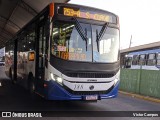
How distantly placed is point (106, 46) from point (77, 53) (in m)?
1.08

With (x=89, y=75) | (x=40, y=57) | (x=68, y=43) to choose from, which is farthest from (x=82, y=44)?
(x=40, y=57)

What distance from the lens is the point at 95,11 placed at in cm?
1069

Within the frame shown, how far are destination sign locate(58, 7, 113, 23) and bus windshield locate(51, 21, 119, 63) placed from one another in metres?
0.30

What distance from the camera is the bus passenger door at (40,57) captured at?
10502 mm

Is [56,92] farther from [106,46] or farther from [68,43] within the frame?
[106,46]

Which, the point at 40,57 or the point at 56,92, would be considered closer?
the point at 56,92

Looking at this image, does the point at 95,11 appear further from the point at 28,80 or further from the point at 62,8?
the point at 28,80

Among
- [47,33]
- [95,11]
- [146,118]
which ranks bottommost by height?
[146,118]

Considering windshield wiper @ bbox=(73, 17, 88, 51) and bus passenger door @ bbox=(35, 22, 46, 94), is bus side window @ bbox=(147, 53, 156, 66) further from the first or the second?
windshield wiper @ bbox=(73, 17, 88, 51)

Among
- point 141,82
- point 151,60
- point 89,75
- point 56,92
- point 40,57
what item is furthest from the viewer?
point 151,60

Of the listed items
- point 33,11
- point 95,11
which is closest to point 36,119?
point 95,11

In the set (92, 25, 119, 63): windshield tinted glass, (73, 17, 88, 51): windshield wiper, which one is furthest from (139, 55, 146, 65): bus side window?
(73, 17, 88, 51): windshield wiper

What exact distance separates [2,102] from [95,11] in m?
4.85

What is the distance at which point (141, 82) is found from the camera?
17.1 meters
